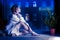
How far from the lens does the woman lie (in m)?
7.92

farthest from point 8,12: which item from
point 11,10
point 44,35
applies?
point 44,35

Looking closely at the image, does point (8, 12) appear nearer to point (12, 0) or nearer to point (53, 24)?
point (12, 0)

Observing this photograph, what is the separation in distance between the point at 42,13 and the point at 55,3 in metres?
0.25

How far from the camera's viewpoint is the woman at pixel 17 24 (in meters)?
7.92

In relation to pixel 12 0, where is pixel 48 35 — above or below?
below

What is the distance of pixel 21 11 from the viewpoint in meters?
7.92

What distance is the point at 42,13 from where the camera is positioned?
26.0ft

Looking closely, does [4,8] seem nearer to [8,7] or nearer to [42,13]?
[8,7]

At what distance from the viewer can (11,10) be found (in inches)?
312

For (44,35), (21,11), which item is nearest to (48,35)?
(44,35)

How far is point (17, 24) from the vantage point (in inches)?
312

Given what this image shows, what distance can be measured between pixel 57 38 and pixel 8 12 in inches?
33.1

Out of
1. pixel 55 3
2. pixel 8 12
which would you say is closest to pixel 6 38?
pixel 8 12

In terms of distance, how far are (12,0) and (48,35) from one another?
0.76 m
